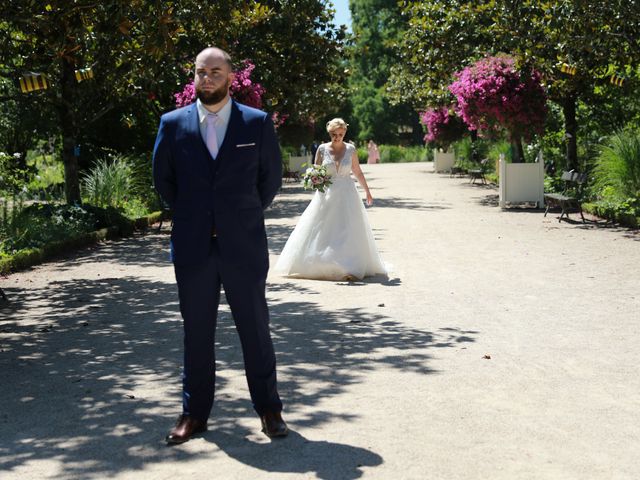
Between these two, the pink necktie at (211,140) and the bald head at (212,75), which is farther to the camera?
the pink necktie at (211,140)

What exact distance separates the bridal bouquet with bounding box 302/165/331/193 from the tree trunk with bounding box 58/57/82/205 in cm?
817

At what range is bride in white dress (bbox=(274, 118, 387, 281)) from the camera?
11.9 m

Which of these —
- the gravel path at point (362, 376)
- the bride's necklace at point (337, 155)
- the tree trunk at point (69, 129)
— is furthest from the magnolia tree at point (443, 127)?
the bride's necklace at point (337, 155)

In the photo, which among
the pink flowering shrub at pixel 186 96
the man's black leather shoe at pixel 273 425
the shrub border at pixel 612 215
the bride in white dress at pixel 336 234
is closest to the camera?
the man's black leather shoe at pixel 273 425

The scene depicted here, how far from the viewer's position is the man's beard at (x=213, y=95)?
514cm

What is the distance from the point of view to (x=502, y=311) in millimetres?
9289

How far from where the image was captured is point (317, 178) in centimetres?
1224

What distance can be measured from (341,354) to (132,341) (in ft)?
6.02

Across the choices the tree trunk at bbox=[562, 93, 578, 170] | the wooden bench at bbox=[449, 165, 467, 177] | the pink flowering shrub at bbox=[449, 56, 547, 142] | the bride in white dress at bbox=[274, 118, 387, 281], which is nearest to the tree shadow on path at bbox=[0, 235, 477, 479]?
the bride in white dress at bbox=[274, 118, 387, 281]

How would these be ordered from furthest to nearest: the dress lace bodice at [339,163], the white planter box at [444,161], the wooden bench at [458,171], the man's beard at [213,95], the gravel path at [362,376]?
the white planter box at [444,161], the wooden bench at [458,171], the dress lace bodice at [339,163], the man's beard at [213,95], the gravel path at [362,376]

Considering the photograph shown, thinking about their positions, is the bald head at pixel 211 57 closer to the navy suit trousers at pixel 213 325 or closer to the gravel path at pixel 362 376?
the navy suit trousers at pixel 213 325

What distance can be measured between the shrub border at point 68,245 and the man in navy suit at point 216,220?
833cm

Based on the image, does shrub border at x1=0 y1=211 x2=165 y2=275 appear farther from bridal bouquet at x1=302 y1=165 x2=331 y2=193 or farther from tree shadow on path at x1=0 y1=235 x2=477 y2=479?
bridal bouquet at x1=302 y1=165 x2=331 y2=193

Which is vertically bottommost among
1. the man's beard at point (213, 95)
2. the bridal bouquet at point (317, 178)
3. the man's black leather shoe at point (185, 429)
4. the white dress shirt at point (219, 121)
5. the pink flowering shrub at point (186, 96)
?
the man's black leather shoe at point (185, 429)
